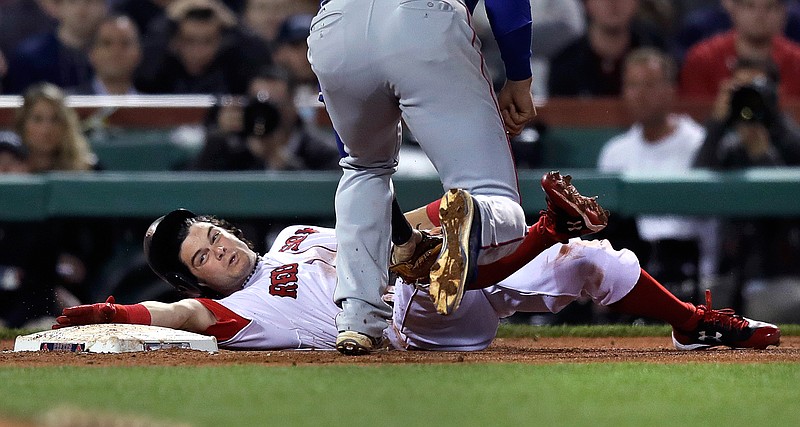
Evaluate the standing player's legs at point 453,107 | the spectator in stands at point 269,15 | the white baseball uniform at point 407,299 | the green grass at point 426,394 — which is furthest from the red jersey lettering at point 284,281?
the spectator in stands at point 269,15

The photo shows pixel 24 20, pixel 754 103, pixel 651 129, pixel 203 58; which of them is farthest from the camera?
pixel 24 20

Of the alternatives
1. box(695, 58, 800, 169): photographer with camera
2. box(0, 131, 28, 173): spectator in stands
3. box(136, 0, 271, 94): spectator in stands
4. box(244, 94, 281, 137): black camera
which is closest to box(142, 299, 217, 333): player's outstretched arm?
box(244, 94, 281, 137): black camera

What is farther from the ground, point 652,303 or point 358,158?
point 358,158

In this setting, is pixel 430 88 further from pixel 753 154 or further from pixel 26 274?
pixel 753 154

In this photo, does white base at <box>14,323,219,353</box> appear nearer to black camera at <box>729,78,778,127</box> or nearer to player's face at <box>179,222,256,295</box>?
player's face at <box>179,222,256,295</box>

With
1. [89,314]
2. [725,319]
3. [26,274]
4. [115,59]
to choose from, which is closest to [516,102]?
[725,319]

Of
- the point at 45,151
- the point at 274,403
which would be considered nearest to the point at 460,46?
the point at 274,403
